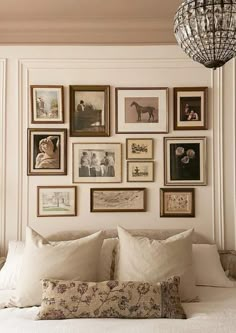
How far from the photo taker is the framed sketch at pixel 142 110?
3.62m

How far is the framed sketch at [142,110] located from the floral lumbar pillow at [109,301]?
150 centimetres

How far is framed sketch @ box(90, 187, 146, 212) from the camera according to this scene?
3.59 metres

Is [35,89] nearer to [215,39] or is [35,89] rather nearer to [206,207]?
[206,207]

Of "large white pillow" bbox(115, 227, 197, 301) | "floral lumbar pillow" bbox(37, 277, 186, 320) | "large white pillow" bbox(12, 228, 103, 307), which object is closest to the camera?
"floral lumbar pillow" bbox(37, 277, 186, 320)

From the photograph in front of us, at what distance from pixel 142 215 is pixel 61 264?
110 centimetres

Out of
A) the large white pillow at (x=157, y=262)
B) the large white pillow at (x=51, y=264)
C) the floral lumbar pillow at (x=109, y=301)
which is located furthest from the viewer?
the large white pillow at (x=157, y=262)

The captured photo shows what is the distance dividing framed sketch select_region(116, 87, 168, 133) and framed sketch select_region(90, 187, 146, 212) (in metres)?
0.48

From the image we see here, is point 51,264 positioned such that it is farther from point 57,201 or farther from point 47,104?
point 47,104

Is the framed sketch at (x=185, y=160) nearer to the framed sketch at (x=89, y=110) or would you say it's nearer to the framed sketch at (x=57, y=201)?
the framed sketch at (x=89, y=110)

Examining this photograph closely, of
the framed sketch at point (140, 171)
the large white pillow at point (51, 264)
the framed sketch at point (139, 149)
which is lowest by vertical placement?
the large white pillow at point (51, 264)

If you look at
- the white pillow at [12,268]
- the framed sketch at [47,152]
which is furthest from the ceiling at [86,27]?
the white pillow at [12,268]

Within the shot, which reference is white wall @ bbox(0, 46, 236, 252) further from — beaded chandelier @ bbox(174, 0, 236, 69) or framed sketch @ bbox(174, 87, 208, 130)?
beaded chandelier @ bbox(174, 0, 236, 69)

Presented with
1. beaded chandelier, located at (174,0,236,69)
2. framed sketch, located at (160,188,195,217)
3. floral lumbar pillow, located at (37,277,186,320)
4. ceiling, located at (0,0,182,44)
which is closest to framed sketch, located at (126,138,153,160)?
framed sketch, located at (160,188,195,217)

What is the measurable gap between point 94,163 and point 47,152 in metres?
0.38
